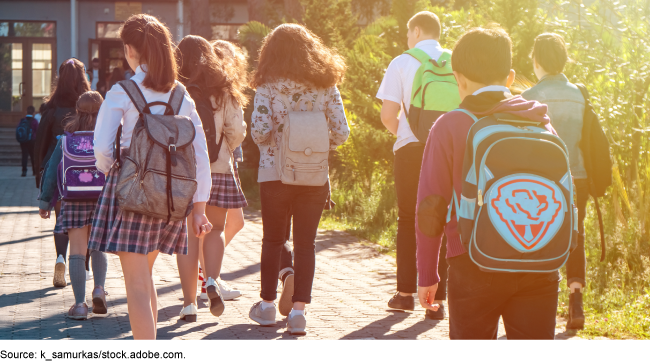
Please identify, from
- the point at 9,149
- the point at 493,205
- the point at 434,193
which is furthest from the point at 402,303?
the point at 9,149

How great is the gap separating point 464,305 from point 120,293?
4149 millimetres

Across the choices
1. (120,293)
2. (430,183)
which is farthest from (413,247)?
(430,183)

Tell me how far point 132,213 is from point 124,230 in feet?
0.29

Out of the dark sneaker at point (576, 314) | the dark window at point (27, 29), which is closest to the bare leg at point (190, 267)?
the dark sneaker at point (576, 314)

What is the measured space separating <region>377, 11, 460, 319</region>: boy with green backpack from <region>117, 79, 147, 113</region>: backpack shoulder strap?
2147 millimetres

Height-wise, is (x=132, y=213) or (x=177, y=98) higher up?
(x=177, y=98)

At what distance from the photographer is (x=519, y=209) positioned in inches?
98.2

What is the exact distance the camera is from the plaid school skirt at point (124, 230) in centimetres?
354

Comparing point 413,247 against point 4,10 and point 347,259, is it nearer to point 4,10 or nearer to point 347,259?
point 347,259

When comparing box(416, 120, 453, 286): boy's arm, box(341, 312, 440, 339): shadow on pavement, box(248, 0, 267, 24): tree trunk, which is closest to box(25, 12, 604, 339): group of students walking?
box(416, 120, 453, 286): boy's arm

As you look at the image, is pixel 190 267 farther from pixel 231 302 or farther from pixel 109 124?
pixel 109 124

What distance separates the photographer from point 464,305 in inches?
104

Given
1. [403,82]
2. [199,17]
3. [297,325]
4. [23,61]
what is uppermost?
[199,17]

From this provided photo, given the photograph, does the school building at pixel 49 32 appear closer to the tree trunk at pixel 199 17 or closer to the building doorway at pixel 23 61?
the building doorway at pixel 23 61
